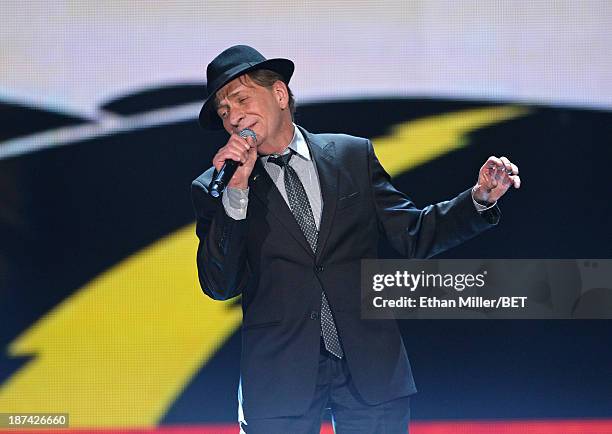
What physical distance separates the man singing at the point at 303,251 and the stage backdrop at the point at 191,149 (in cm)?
152

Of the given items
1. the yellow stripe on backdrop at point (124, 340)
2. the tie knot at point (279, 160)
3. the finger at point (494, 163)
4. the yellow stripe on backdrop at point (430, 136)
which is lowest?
the yellow stripe on backdrop at point (124, 340)

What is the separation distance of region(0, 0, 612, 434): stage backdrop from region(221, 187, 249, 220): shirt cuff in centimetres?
171

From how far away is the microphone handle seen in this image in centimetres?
193

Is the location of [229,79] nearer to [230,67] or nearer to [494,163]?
[230,67]

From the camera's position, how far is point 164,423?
3754 mm

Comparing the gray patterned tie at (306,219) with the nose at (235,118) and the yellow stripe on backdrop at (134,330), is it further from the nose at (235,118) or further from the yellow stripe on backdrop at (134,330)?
the yellow stripe on backdrop at (134,330)

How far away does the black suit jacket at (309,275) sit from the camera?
2059mm

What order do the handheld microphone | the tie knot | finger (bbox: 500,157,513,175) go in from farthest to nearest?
the tie knot → finger (bbox: 500,157,513,175) → the handheld microphone

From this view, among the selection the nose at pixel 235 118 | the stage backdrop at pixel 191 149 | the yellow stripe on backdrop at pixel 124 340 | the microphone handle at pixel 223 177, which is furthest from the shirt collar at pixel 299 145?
the yellow stripe on backdrop at pixel 124 340

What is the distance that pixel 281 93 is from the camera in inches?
86.8

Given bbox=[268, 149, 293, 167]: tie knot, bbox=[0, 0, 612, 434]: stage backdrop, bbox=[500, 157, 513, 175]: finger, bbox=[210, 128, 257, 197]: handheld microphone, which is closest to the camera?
bbox=[210, 128, 257, 197]: handheld microphone

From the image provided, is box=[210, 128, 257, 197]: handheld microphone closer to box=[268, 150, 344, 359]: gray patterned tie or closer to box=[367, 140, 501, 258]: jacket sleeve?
box=[268, 150, 344, 359]: gray patterned tie

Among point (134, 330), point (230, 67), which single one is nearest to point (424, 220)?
point (230, 67)

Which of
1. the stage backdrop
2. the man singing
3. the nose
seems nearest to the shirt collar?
the man singing
